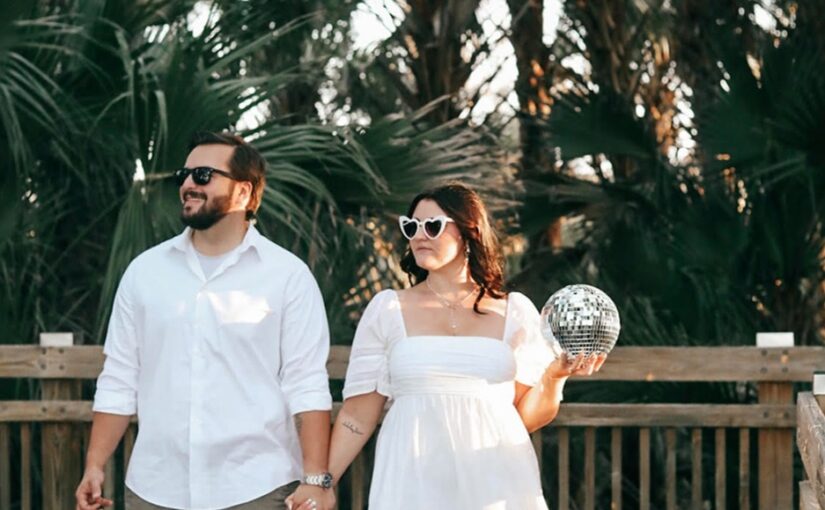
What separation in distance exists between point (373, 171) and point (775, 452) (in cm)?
235

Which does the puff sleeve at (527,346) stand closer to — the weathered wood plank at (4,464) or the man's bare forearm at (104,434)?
the man's bare forearm at (104,434)

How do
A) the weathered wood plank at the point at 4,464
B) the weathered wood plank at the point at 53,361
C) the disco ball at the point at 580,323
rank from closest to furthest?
the disco ball at the point at 580,323 → the weathered wood plank at the point at 53,361 → the weathered wood plank at the point at 4,464

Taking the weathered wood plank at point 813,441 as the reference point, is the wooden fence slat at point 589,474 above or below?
below

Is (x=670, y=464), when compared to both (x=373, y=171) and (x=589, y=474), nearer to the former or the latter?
(x=589, y=474)

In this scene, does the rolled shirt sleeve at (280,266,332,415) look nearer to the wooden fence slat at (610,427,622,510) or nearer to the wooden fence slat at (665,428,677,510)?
the wooden fence slat at (610,427,622,510)

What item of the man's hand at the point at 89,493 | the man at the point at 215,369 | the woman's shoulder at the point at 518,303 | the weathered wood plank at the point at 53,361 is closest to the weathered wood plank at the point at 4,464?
the weathered wood plank at the point at 53,361

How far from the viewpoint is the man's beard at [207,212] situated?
429 centimetres

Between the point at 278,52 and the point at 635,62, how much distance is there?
338cm

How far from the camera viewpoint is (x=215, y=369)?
166 inches

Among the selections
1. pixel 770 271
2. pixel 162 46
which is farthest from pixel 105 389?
pixel 770 271

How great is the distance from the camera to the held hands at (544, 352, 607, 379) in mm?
3881

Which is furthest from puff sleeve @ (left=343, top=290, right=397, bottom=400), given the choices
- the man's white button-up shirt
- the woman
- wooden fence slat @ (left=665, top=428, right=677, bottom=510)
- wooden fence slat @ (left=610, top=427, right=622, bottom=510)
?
wooden fence slat @ (left=665, top=428, right=677, bottom=510)

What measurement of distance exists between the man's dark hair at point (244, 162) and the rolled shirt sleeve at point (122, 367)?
0.42 m

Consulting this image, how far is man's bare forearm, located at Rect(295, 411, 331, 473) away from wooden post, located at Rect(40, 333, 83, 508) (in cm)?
183
